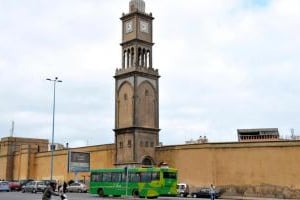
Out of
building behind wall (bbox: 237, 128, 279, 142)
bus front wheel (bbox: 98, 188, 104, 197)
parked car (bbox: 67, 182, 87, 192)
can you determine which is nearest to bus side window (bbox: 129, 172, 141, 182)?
bus front wheel (bbox: 98, 188, 104, 197)

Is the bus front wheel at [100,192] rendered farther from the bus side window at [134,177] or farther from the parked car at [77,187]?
the parked car at [77,187]

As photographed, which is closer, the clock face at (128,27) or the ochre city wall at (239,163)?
the ochre city wall at (239,163)

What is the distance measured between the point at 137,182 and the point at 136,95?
16.6 m

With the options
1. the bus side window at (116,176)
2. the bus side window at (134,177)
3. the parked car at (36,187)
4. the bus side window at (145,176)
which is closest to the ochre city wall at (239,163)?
the bus side window at (116,176)

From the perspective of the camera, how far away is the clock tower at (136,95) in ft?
178

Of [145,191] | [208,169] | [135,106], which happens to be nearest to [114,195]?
[145,191]

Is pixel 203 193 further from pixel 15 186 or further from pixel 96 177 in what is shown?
pixel 15 186

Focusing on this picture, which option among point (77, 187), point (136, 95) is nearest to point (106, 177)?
point (77, 187)

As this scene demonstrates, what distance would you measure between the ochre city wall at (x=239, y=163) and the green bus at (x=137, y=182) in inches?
404

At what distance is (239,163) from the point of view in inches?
1877

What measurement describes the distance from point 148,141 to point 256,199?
48.2ft

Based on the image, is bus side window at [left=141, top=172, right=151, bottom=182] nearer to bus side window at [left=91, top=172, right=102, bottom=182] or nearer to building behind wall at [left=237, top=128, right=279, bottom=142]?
bus side window at [left=91, top=172, right=102, bottom=182]

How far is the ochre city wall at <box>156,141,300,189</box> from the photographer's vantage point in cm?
4525

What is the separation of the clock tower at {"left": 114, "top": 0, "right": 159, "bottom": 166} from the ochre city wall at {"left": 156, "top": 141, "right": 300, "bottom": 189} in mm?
4040
